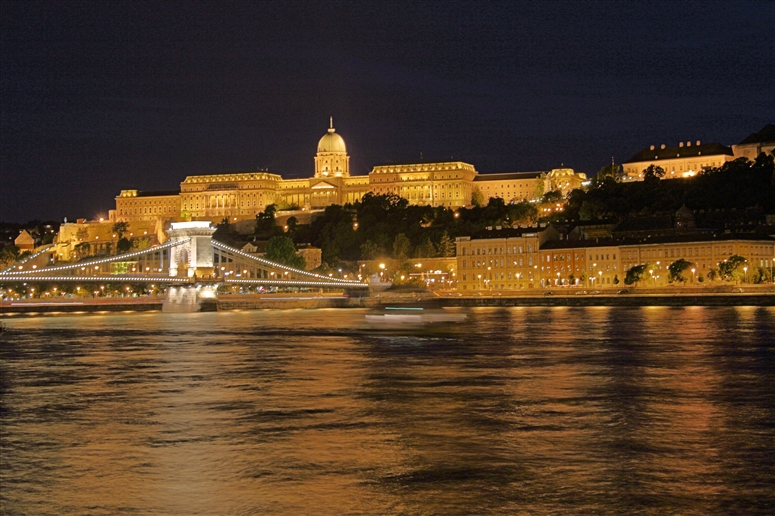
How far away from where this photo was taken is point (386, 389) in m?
16.1

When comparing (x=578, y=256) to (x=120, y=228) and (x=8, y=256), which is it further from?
(x=120, y=228)

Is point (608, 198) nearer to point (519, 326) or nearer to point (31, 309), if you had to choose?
point (31, 309)

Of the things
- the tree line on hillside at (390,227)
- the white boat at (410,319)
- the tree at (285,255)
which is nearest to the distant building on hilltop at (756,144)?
the tree line on hillside at (390,227)

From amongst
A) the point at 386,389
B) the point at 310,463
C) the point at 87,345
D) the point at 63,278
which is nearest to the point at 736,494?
the point at 310,463

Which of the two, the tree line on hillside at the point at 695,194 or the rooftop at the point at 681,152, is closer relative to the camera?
the tree line on hillside at the point at 695,194

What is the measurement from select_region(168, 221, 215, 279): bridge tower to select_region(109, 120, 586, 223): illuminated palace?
50208 mm

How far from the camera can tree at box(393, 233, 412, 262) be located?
277 feet

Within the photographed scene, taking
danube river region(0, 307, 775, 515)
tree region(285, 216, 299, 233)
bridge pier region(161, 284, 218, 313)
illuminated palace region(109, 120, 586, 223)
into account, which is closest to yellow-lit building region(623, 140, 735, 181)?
illuminated palace region(109, 120, 586, 223)

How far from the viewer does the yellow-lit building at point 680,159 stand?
9606cm

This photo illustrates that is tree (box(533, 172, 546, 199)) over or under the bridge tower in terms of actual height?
over

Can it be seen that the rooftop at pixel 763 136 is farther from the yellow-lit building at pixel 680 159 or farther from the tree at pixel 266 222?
the tree at pixel 266 222

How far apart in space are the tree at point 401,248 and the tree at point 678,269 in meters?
24.9

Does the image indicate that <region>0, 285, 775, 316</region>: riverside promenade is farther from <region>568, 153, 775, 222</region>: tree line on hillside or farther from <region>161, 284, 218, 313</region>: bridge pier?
<region>568, 153, 775, 222</region>: tree line on hillside

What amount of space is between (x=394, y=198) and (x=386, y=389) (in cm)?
9420
